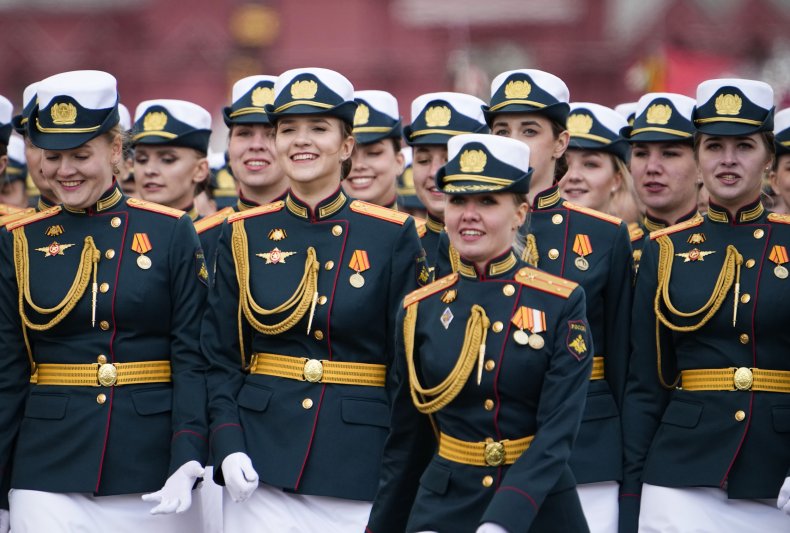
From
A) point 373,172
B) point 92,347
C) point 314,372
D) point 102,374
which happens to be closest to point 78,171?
point 92,347

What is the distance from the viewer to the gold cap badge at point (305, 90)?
782 cm

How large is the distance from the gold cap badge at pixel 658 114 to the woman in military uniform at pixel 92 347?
9.41 feet

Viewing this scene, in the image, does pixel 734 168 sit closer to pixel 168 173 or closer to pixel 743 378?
pixel 743 378

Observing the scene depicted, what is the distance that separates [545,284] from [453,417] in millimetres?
612

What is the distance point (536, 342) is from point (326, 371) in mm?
1200

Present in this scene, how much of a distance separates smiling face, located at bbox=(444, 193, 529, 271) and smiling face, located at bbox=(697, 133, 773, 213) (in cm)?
135

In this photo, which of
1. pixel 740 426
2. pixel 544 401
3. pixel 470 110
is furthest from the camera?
pixel 470 110

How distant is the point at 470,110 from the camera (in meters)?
9.95

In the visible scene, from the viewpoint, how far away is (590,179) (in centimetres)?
1028

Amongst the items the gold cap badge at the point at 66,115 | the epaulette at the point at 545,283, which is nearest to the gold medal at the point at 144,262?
the gold cap badge at the point at 66,115

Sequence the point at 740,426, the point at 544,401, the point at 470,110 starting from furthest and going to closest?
the point at 470,110 < the point at 740,426 < the point at 544,401

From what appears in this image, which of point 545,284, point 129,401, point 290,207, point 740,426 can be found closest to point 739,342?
point 740,426

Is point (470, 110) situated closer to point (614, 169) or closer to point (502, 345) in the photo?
point (614, 169)

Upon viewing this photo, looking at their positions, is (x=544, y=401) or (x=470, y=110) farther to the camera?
(x=470, y=110)
